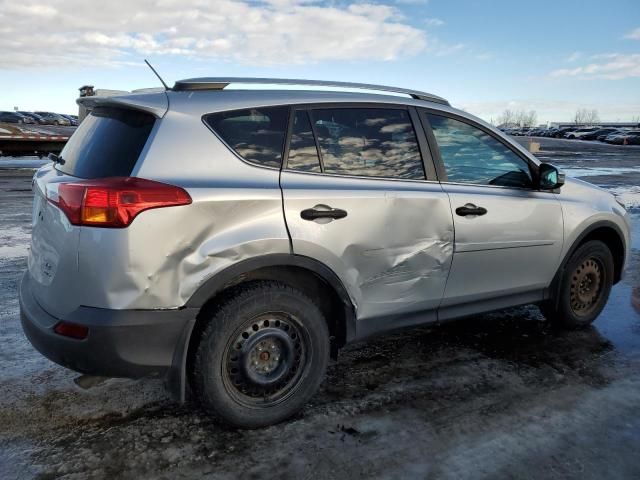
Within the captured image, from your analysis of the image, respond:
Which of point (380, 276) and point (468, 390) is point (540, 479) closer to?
point (468, 390)

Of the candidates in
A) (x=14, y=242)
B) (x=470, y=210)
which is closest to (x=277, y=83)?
(x=470, y=210)

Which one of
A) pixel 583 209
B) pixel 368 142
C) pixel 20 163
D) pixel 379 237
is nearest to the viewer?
pixel 379 237

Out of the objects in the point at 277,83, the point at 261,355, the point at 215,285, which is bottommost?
the point at 261,355

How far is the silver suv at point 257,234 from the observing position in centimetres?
252

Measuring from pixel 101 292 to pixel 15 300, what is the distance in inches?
113

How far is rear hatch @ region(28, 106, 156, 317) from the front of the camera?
2551mm

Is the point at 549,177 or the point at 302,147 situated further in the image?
the point at 549,177

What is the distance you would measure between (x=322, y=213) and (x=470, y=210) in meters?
1.14

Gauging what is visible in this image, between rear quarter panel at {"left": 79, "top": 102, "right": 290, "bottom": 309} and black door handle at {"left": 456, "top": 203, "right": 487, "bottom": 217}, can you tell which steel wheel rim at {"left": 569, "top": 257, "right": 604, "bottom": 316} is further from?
rear quarter panel at {"left": 79, "top": 102, "right": 290, "bottom": 309}

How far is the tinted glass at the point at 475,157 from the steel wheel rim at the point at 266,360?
1.47m

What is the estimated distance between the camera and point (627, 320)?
4730mm

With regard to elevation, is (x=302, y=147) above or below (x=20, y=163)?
above

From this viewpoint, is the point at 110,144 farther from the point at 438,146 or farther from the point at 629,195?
the point at 629,195

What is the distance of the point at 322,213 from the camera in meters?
2.89
